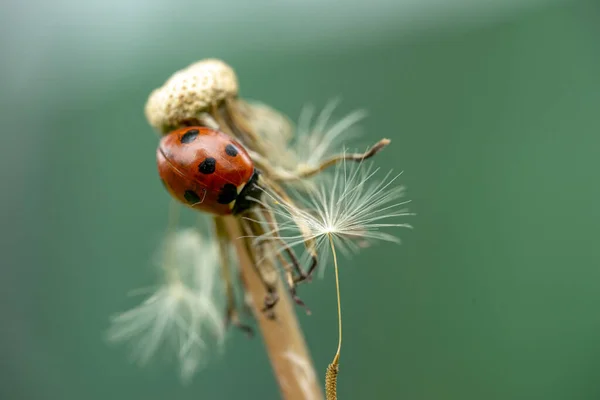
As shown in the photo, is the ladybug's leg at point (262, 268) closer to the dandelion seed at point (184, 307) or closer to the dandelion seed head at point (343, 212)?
the dandelion seed head at point (343, 212)

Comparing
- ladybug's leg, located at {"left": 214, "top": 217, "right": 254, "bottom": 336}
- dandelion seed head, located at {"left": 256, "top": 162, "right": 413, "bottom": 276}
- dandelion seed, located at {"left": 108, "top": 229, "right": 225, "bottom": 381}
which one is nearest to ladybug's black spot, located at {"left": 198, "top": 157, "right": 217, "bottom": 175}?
dandelion seed head, located at {"left": 256, "top": 162, "right": 413, "bottom": 276}

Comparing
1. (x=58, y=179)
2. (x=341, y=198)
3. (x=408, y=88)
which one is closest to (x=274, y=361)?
(x=341, y=198)

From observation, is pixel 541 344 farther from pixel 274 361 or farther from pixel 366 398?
pixel 274 361

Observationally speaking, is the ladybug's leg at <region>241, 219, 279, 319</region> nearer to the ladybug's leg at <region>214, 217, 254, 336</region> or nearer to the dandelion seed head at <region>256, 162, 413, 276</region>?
the dandelion seed head at <region>256, 162, 413, 276</region>

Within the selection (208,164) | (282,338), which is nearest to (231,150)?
(208,164)

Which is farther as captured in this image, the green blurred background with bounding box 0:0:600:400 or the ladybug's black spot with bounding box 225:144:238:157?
the green blurred background with bounding box 0:0:600:400

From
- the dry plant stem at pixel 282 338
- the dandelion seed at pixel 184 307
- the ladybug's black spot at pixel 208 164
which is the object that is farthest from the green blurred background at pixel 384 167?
the ladybug's black spot at pixel 208 164
